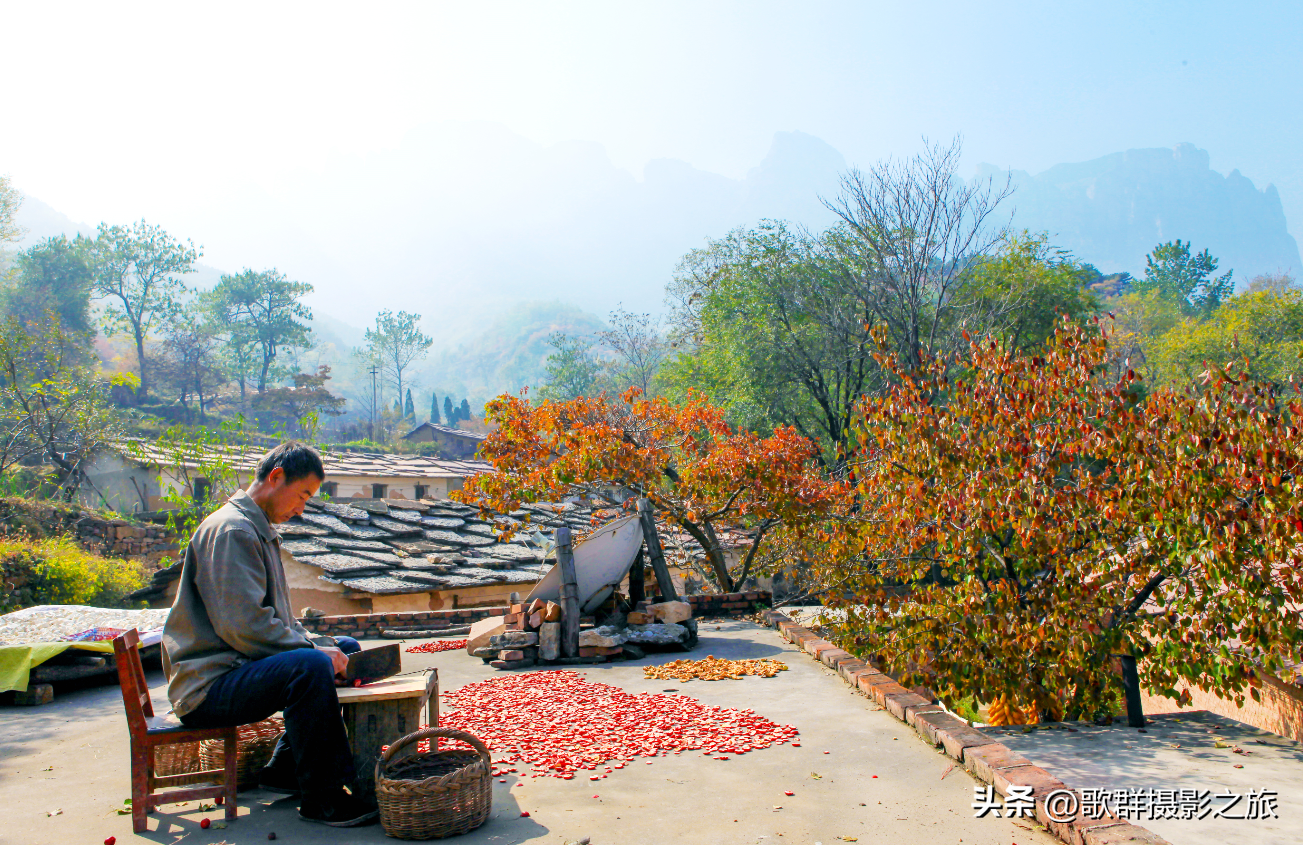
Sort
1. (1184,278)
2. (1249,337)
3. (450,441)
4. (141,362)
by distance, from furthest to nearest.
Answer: (1184,278) → (141,362) → (450,441) → (1249,337)

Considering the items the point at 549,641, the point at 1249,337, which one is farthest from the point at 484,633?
the point at 1249,337

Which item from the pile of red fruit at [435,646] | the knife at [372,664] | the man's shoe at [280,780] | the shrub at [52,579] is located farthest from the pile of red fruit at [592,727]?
the shrub at [52,579]

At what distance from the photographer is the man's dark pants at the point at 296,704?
298 centimetres

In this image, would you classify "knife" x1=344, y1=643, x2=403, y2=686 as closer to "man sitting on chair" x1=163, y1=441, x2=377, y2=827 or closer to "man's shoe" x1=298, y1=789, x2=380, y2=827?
"man sitting on chair" x1=163, y1=441, x2=377, y2=827

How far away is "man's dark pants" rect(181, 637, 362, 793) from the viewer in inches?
117

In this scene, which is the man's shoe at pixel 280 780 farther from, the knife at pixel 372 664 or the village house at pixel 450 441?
the village house at pixel 450 441

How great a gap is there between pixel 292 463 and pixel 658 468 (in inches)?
276

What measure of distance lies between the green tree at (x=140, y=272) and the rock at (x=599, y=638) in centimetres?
4970

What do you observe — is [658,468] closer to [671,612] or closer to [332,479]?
[671,612]

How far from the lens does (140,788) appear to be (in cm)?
305

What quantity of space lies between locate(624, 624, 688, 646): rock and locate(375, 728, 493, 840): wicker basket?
431 cm

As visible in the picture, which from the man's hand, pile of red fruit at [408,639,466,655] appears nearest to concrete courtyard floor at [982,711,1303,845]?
the man's hand

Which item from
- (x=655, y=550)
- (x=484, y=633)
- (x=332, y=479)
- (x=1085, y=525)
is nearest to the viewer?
(x=1085, y=525)

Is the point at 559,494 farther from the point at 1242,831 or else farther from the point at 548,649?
the point at 1242,831
